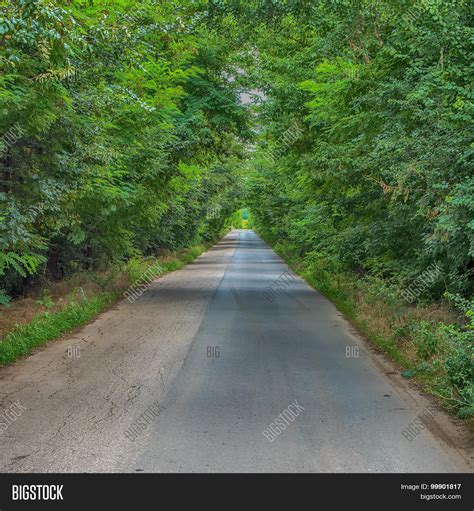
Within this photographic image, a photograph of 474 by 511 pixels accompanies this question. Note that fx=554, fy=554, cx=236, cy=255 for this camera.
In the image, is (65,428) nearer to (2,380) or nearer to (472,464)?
(2,380)

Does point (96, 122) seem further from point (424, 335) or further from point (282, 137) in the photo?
point (282, 137)

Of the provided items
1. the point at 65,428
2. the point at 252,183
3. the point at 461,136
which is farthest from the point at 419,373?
the point at 252,183

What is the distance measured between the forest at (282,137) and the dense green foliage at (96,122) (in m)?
0.05

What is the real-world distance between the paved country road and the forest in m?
0.81

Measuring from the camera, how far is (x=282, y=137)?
1900cm

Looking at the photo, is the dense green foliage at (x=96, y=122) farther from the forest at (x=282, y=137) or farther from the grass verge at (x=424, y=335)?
the grass verge at (x=424, y=335)

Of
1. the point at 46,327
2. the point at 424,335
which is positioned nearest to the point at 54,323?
the point at 46,327

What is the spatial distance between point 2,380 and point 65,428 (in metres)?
2.56

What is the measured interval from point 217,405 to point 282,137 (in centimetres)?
1363

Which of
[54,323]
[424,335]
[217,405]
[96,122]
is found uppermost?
[96,122]

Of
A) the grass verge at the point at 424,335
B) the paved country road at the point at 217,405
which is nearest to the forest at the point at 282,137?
the grass verge at the point at 424,335

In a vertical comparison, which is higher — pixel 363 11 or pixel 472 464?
pixel 363 11

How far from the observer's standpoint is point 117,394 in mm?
7344
